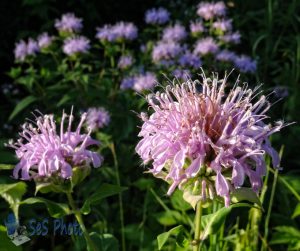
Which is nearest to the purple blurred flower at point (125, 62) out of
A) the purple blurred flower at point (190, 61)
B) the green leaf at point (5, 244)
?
the purple blurred flower at point (190, 61)

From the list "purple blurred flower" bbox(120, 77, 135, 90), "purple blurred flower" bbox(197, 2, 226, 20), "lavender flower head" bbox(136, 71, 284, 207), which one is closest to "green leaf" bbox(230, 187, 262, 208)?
"lavender flower head" bbox(136, 71, 284, 207)

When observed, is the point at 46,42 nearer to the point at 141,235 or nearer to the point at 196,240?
the point at 141,235

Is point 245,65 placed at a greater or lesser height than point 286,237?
greater

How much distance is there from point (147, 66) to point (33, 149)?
162 centimetres

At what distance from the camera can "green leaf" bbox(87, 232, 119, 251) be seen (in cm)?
108

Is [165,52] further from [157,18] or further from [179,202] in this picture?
[179,202]

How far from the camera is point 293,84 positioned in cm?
257

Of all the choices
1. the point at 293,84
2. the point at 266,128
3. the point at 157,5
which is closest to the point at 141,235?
the point at 266,128

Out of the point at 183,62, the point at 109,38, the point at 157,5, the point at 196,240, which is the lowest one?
the point at 196,240

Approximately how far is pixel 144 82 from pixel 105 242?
1.18 m

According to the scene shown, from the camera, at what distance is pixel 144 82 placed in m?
2.21

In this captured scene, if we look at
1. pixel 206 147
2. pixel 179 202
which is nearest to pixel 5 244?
pixel 206 147

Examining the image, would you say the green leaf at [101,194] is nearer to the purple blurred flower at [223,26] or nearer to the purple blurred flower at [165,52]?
the purple blurred flower at [165,52]

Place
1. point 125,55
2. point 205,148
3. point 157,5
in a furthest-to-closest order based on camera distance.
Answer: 1. point 157,5
2. point 125,55
3. point 205,148
